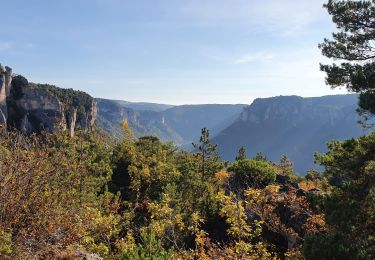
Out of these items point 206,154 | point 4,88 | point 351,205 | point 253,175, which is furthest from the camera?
point 4,88

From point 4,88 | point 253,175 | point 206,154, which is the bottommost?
point 253,175

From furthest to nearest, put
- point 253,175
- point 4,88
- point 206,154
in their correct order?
point 4,88, point 206,154, point 253,175

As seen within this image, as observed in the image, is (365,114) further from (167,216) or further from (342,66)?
(167,216)

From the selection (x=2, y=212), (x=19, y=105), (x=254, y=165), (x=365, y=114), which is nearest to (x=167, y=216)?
(x=2, y=212)

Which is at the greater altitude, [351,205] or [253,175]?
[351,205]

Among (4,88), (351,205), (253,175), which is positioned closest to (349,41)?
(351,205)

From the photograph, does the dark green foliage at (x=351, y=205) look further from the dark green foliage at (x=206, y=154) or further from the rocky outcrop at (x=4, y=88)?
the rocky outcrop at (x=4, y=88)

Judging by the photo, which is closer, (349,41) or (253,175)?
(349,41)

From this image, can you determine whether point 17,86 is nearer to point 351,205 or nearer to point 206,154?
point 206,154

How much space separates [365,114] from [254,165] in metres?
18.4

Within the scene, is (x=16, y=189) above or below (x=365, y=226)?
above

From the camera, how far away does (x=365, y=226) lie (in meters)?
12.6

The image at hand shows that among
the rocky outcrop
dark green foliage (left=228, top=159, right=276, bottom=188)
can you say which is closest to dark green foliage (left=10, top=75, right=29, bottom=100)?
the rocky outcrop

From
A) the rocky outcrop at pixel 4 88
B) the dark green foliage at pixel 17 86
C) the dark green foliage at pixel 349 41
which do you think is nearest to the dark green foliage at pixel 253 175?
the dark green foliage at pixel 349 41
